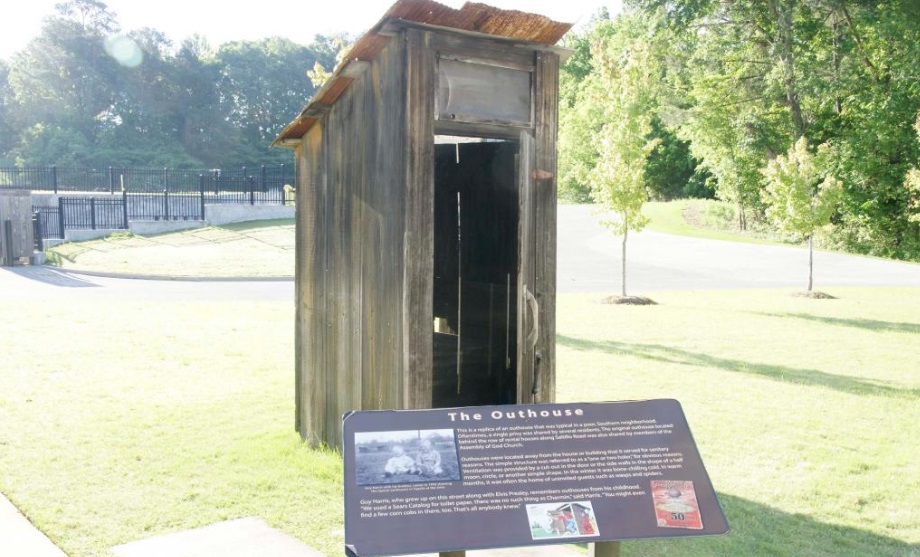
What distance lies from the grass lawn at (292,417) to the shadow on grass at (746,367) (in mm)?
48

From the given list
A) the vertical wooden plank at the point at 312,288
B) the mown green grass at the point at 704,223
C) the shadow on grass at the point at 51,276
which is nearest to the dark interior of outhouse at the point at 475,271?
the vertical wooden plank at the point at 312,288

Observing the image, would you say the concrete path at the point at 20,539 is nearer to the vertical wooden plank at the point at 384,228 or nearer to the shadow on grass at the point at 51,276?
the vertical wooden plank at the point at 384,228

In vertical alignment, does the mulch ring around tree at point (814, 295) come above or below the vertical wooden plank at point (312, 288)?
below

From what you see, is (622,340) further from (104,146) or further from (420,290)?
(104,146)

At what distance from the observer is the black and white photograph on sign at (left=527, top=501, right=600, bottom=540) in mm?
2936

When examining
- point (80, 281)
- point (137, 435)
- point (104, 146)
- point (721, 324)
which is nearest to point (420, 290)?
point (137, 435)

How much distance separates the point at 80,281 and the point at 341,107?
14.5 m

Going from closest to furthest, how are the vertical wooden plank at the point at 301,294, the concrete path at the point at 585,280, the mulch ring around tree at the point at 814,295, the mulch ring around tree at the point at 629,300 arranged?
the concrete path at the point at 585,280 → the vertical wooden plank at the point at 301,294 → the mulch ring around tree at the point at 629,300 → the mulch ring around tree at the point at 814,295

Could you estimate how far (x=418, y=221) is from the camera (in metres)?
5.13

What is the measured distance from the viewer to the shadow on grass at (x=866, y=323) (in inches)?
558

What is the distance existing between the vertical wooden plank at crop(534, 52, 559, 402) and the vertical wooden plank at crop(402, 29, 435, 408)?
0.72 metres

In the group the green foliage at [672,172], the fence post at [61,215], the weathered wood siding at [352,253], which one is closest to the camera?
the weathered wood siding at [352,253]

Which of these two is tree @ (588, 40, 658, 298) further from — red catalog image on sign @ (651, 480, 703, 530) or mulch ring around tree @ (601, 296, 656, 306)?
red catalog image on sign @ (651, 480, 703, 530)

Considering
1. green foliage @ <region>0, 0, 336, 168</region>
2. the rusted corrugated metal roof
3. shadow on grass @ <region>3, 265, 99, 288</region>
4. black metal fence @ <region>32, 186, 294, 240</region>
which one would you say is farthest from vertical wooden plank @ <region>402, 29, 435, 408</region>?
green foliage @ <region>0, 0, 336, 168</region>
